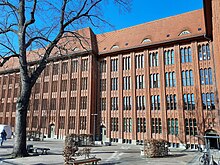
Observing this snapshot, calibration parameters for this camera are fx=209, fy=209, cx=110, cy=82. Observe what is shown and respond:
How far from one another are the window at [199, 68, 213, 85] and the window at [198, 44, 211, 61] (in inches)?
67.8

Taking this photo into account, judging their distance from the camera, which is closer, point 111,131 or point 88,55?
point 111,131

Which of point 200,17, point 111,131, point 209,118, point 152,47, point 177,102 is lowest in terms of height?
point 111,131

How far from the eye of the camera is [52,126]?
4031cm

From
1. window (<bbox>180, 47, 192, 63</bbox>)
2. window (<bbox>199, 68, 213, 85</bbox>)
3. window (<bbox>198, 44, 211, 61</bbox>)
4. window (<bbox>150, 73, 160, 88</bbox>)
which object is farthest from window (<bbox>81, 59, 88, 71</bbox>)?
window (<bbox>199, 68, 213, 85</bbox>)

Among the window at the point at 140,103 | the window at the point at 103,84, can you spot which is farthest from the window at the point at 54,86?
the window at the point at 140,103

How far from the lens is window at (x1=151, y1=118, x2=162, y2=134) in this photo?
31.1 m

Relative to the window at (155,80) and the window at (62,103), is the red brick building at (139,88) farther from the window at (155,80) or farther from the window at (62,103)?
the window at (62,103)

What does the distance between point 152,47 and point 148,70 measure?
3.81 metres

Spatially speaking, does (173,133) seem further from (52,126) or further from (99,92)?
(52,126)

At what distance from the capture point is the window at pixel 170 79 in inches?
1232

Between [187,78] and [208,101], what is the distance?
4.31 meters

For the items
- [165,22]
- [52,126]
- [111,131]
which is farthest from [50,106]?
[165,22]

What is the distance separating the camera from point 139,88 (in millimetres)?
34125

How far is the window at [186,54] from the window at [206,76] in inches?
102
